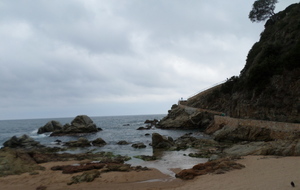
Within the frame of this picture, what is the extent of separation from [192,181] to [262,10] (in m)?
51.0

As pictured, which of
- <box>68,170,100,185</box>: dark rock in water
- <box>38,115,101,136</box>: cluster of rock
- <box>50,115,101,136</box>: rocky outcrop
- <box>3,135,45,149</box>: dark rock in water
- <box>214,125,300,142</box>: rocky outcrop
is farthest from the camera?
<box>38,115,101,136</box>: cluster of rock

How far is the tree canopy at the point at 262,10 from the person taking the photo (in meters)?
48.8

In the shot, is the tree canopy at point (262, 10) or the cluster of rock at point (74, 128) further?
the cluster of rock at point (74, 128)

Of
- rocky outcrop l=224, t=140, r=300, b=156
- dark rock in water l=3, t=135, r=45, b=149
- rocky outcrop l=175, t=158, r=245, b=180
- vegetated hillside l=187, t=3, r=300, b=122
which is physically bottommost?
dark rock in water l=3, t=135, r=45, b=149

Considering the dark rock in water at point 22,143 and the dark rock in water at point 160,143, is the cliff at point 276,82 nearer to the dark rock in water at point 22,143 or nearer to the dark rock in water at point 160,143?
the dark rock in water at point 160,143


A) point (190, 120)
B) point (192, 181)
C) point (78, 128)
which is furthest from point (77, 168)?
point (190, 120)

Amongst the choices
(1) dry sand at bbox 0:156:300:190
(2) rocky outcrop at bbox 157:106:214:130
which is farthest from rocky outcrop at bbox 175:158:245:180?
(2) rocky outcrop at bbox 157:106:214:130

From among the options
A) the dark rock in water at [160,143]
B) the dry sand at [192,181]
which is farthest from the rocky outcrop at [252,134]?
the dry sand at [192,181]

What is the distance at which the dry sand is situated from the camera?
31.1 ft

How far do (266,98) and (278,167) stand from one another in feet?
69.5

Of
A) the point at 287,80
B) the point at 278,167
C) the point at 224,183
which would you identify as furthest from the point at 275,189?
the point at 287,80

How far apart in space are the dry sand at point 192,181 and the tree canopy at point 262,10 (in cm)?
4644

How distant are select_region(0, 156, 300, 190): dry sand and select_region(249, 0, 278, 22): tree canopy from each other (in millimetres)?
46441

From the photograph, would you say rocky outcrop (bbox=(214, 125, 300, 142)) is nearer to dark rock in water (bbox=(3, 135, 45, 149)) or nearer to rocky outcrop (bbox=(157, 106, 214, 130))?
rocky outcrop (bbox=(157, 106, 214, 130))
